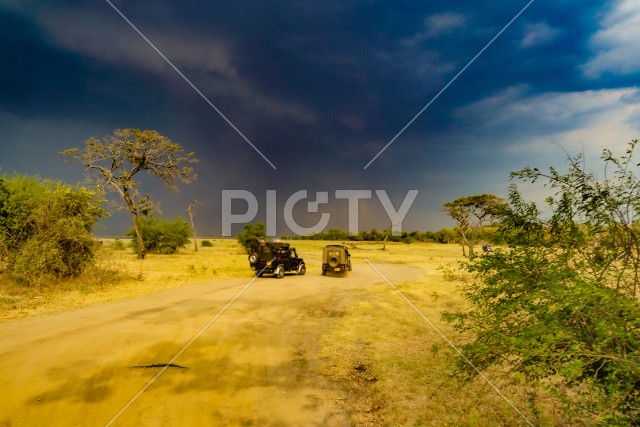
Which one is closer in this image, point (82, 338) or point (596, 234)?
point (596, 234)

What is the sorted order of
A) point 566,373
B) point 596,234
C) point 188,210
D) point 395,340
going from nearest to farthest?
point 566,373
point 596,234
point 395,340
point 188,210

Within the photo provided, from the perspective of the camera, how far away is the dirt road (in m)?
6.06

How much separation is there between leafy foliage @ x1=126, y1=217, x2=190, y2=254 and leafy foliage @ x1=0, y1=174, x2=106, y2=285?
2757 cm

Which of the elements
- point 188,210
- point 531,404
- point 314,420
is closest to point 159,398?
point 314,420

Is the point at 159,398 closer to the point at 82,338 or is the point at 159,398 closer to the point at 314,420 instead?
the point at 314,420

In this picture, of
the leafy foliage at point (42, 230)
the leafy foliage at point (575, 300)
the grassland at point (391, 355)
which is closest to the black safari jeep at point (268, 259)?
the grassland at point (391, 355)

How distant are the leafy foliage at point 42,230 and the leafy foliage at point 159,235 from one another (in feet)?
90.5

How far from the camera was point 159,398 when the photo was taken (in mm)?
6512

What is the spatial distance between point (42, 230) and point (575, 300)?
2092cm

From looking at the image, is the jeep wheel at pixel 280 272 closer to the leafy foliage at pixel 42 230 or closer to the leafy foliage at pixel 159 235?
the leafy foliage at pixel 42 230

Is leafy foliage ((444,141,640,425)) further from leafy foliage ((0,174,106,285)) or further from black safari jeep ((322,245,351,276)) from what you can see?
black safari jeep ((322,245,351,276))

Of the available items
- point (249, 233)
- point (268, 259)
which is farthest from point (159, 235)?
point (268, 259)

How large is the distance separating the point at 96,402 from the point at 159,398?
1.07m

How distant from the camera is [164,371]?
7.56 meters
